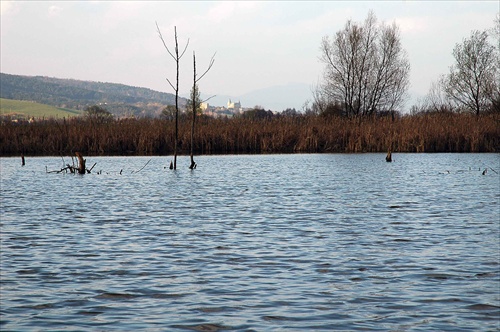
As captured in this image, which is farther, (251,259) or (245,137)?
(245,137)

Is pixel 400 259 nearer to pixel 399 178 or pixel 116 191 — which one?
pixel 116 191

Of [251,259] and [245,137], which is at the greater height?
[245,137]

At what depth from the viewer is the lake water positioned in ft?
19.3

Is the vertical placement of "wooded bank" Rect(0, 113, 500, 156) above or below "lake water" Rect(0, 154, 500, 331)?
above

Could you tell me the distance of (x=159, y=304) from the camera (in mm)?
6281

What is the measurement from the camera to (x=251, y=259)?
8359 millimetres

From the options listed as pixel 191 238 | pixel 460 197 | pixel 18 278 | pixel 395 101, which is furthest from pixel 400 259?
pixel 395 101

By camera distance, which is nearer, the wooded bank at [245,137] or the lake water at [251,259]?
the lake water at [251,259]

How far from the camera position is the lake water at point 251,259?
5875mm

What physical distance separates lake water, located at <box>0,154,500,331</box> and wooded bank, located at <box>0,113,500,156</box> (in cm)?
1466

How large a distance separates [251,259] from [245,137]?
85.6ft

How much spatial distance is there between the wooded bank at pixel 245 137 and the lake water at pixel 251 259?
14659 millimetres

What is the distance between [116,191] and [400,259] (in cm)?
1112

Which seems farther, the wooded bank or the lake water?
the wooded bank
